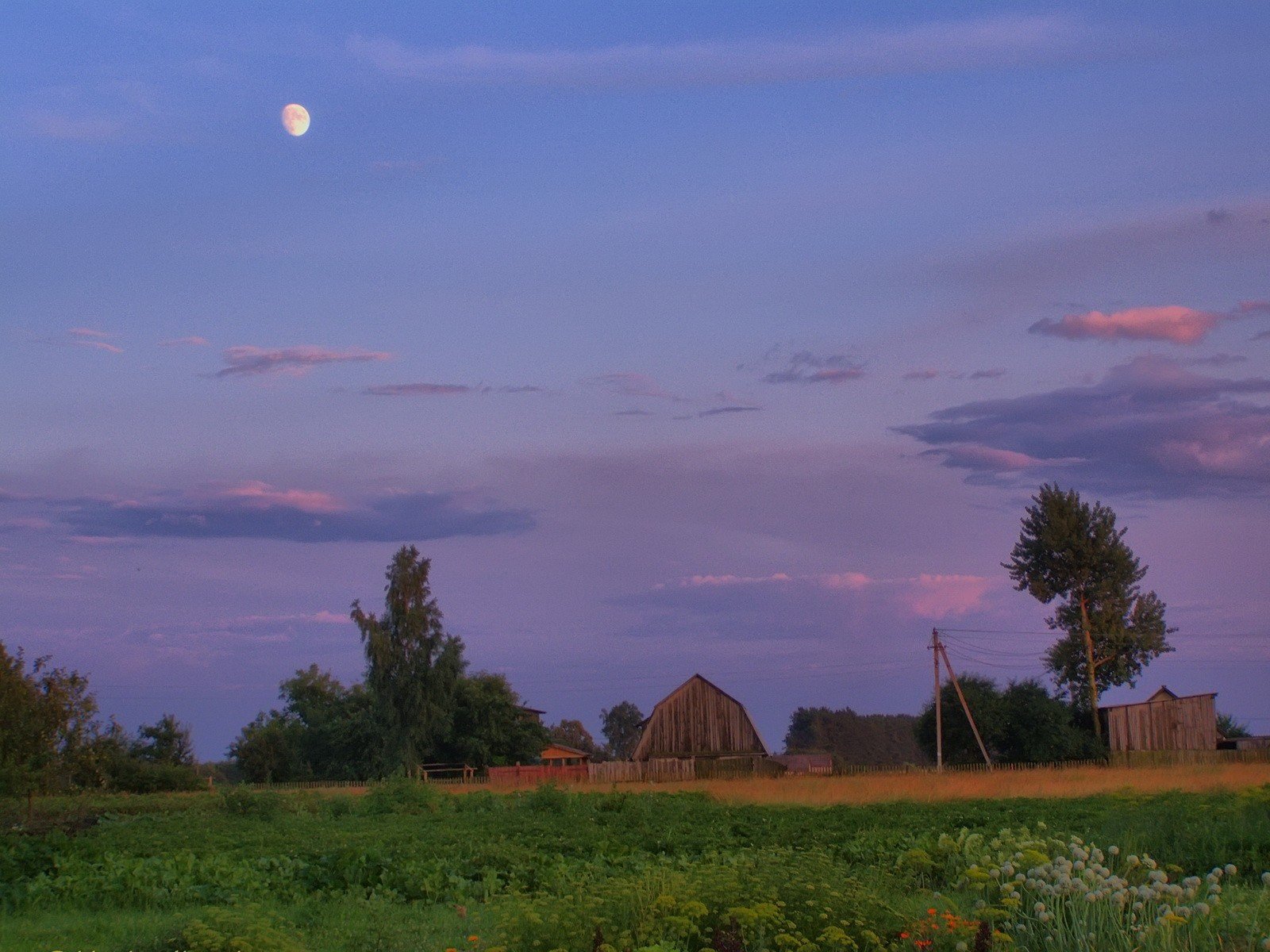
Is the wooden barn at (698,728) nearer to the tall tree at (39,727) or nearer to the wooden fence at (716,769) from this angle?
the wooden fence at (716,769)

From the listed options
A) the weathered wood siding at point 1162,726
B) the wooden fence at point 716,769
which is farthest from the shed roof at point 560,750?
the weathered wood siding at point 1162,726

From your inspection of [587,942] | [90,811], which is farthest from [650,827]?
[90,811]

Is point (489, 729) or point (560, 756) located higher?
point (489, 729)

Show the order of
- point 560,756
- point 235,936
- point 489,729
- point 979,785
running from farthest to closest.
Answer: point 560,756
point 489,729
point 979,785
point 235,936

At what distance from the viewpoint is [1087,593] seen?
63.7 meters

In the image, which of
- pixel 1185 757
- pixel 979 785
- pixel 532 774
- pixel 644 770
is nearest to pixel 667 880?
pixel 979 785

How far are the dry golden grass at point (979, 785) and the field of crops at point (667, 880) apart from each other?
14.5ft

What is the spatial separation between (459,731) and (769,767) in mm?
19329

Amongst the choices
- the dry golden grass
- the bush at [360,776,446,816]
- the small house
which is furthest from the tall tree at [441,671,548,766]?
the bush at [360,776,446,816]

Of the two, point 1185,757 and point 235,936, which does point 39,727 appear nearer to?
point 235,936

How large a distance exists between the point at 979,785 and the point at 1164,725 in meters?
25.5

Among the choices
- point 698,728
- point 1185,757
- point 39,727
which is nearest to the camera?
point 39,727

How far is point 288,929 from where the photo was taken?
10203 mm

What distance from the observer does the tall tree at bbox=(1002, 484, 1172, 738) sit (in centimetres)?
6216
